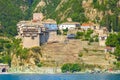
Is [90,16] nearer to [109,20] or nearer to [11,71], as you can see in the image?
[109,20]

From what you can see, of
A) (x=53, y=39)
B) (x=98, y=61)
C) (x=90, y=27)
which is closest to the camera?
(x=98, y=61)

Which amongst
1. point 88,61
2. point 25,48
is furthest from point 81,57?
point 25,48

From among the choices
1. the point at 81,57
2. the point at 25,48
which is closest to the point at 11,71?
the point at 25,48

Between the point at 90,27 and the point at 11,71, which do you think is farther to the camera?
the point at 90,27

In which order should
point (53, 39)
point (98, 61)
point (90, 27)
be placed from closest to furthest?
point (98, 61) → point (53, 39) → point (90, 27)

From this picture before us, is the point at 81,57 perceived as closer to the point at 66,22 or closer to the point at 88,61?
the point at 88,61

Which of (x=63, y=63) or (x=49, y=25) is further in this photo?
(x=49, y=25)

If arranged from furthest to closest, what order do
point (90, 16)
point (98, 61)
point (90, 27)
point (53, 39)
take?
point (90, 16) → point (90, 27) → point (53, 39) → point (98, 61)

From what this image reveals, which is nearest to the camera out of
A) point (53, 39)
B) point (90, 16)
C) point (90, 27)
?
point (53, 39)

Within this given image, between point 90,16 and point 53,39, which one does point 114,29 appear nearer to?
point 90,16
